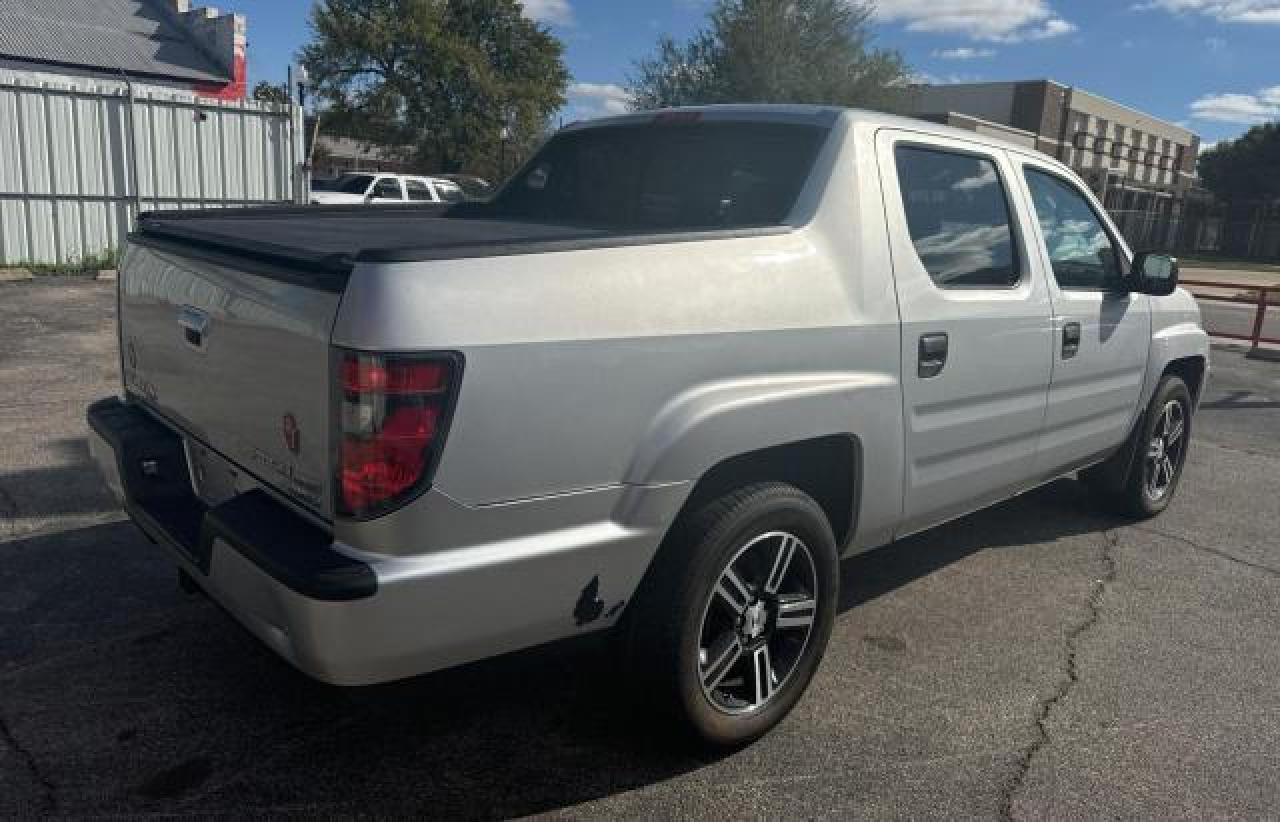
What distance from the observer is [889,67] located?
1291 inches

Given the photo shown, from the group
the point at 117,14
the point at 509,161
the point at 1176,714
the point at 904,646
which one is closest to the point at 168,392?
the point at 904,646

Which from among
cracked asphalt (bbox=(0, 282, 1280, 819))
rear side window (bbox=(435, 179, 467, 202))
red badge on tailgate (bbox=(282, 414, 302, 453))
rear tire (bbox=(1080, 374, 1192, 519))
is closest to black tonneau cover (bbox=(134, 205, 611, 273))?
red badge on tailgate (bbox=(282, 414, 302, 453))

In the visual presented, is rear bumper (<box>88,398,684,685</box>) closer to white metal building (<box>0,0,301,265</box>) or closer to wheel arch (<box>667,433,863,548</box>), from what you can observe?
wheel arch (<box>667,433,863,548</box>)

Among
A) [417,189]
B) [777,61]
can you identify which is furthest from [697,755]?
[777,61]

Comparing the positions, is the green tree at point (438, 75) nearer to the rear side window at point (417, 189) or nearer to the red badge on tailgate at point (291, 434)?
the rear side window at point (417, 189)

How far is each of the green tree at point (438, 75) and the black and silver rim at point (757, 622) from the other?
41.0 metres

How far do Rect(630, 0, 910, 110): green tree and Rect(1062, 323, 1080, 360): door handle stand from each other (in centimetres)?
2821

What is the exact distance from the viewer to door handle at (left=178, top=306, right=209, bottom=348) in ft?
9.20

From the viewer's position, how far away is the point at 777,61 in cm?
3119

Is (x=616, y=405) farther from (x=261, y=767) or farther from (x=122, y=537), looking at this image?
(x=122, y=537)

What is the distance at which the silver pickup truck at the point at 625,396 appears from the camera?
224 cm

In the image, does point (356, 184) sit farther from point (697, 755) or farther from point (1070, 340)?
point (697, 755)

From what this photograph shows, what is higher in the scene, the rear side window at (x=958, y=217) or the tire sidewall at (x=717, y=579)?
the rear side window at (x=958, y=217)

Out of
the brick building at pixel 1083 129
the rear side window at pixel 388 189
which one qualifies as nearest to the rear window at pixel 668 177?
the rear side window at pixel 388 189
